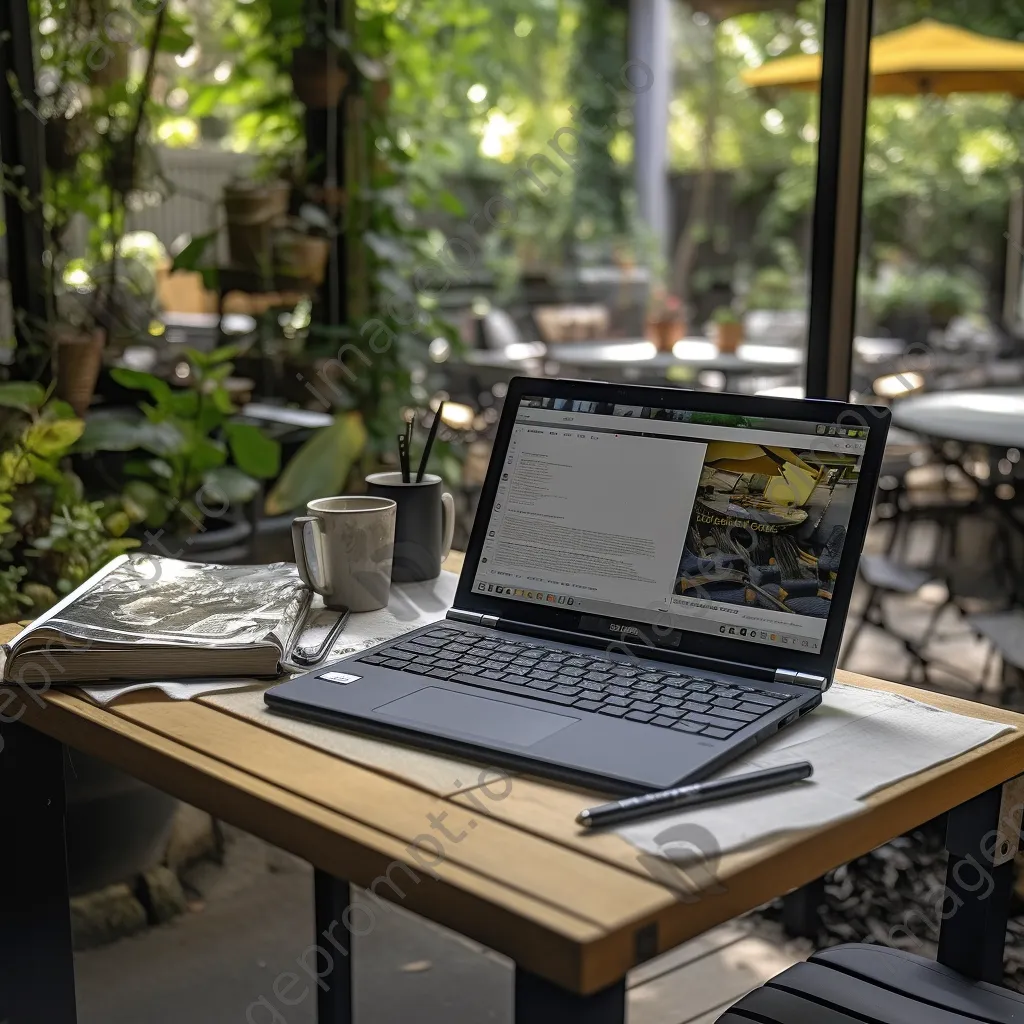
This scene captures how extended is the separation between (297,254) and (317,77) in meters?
0.41

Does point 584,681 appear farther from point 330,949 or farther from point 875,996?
point 330,949

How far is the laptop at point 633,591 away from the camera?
99cm

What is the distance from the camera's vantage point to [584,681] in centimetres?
107

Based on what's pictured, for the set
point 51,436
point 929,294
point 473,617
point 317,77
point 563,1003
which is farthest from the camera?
point 929,294

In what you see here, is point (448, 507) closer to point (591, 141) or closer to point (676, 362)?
point (676, 362)

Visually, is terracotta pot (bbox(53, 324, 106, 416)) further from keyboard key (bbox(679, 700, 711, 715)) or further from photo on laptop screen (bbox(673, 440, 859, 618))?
keyboard key (bbox(679, 700, 711, 715))

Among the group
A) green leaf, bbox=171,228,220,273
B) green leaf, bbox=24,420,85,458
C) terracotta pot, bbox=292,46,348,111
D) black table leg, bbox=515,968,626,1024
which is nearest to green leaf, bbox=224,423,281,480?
green leaf, bbox=24,420,85,458

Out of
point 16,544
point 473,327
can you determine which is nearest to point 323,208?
point 16,544

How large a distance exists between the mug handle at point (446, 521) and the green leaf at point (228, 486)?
36.6 inches

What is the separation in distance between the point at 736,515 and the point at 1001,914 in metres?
0.40

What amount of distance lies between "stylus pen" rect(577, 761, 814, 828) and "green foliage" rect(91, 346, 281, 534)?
161cm

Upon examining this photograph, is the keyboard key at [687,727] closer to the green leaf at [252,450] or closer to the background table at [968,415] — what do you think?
the green leaf at [252,450]

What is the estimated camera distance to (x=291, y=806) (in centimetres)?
87

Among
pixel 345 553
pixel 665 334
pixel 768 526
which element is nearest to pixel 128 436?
pixel 345 553
